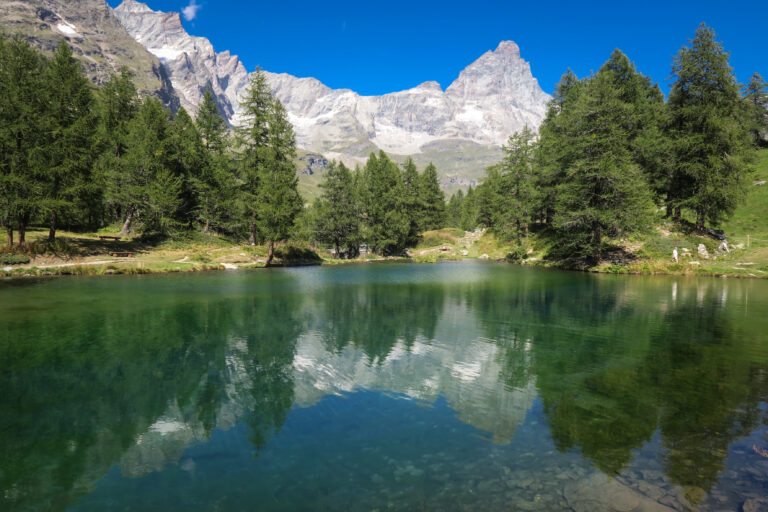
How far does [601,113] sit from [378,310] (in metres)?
39.1

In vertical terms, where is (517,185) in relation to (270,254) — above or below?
above

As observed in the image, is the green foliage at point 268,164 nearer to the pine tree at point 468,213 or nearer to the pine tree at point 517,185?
the pine tree at point 517,185

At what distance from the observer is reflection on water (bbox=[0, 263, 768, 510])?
6.35 metres

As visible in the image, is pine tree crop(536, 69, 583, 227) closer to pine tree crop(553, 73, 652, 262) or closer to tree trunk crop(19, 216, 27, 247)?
pine tree crop(553, 73, 652, 262)

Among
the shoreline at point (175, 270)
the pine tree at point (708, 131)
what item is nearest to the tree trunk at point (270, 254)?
the shoreline at point (175, 270)

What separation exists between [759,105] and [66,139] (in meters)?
140

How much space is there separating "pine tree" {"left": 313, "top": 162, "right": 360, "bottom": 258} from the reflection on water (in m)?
45.8

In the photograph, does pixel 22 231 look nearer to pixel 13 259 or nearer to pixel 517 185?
pixel 13 259

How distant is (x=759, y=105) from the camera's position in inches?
3627

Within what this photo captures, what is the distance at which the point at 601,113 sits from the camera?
43.7 metres

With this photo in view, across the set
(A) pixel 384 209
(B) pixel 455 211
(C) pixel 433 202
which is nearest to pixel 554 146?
(A) pixel 384 209

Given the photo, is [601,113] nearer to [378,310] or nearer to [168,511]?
[378,310]

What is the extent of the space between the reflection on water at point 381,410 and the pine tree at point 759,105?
98176mm

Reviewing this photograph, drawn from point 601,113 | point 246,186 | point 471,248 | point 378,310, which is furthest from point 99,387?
point 471,248
